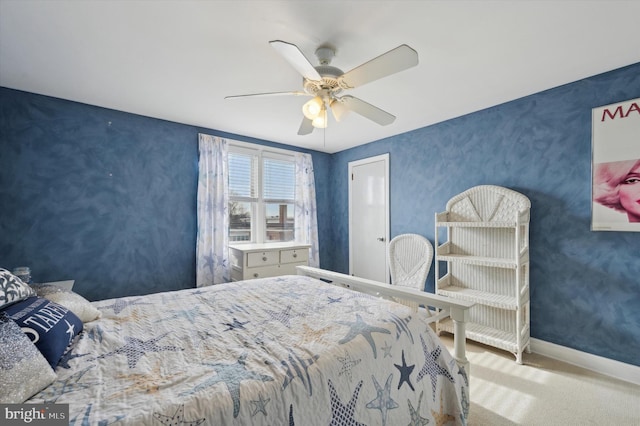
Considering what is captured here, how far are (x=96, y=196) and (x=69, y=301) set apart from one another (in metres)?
1.81

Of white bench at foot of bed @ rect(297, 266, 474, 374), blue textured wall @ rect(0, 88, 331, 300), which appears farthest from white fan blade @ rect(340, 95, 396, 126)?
blue textured wall @ rect(0, 88, 331, 300)

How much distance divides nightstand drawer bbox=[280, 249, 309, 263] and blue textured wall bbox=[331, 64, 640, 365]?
76.8 inches

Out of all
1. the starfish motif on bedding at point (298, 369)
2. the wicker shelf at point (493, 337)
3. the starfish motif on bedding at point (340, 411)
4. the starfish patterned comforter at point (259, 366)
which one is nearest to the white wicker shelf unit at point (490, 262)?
the wicker shelf at point (493, 337)

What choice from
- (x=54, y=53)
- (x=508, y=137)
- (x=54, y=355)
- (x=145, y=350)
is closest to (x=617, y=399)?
(x=508, y=137)

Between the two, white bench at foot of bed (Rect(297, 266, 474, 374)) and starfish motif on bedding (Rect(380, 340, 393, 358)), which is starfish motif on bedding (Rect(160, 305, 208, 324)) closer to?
starfish motif on bedding (Rect(380, 340, 393, 358))

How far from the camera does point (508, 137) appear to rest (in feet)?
9.09

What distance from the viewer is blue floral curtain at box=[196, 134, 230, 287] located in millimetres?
3330

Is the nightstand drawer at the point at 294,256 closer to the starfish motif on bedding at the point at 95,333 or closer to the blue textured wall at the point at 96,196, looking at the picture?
the blue textured wall at the point at 96,196

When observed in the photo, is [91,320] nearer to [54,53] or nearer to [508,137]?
[54,53]

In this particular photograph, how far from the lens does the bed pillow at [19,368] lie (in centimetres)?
80

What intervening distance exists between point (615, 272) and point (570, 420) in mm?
1239

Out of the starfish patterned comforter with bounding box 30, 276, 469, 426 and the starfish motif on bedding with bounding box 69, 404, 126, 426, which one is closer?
the starfish motif on bedding with bounding box 69, 404, 126, 426

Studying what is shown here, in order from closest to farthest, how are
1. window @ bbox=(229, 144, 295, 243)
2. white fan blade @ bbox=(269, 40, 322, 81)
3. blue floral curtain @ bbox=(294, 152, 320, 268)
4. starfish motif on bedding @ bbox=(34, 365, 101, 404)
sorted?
starfish motif on bedding @ bbox=(34, 365, 101, 404) → white fan blade @ bbox=(269, 40, 322, 81) → window @ bbox=(229, 144, 295, 243) → blue floral curtain @ bbox=(294, 152, 320, 268)

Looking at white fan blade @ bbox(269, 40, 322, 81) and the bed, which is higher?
white fan blade @ bbox(269, 40, 322, 81)
